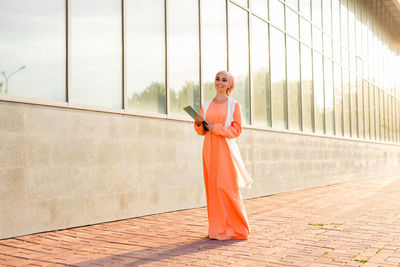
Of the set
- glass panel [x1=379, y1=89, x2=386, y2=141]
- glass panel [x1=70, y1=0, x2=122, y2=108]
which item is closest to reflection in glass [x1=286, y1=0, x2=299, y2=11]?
glass panel [x1=70, y1=0, x2=122, y2=108]

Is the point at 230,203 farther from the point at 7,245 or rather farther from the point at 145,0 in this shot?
the point at 145,0

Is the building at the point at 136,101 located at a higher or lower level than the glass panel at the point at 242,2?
lower

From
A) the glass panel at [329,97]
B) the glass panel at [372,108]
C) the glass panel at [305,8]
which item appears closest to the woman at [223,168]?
the glass panel at [305,8]

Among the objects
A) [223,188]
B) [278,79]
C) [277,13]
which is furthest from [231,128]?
[277,13]

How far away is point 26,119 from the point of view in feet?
20.6

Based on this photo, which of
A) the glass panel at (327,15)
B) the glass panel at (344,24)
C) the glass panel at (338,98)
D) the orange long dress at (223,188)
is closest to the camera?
the orange long dress at (223,188)

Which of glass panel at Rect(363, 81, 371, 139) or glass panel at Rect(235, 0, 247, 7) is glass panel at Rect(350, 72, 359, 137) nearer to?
glass panel at Rect(363, 81, 371, 139)

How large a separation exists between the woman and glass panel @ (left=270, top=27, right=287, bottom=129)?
26.4ft

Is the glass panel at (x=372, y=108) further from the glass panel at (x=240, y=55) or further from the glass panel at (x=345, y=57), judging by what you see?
the glass panel at (x=240, y=55)

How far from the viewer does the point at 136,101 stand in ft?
27.7

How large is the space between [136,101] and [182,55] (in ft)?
6.32

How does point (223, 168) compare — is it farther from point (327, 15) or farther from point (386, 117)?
point (386, 117)

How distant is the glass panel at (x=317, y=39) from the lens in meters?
17.6

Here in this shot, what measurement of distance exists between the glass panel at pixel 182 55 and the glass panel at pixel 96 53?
5.22ft
